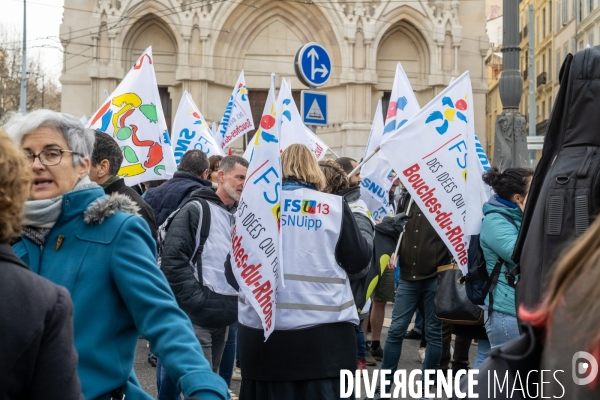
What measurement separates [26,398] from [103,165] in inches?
101

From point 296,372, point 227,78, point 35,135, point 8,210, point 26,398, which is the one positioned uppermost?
point 227,78

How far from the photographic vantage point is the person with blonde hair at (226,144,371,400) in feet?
15.0

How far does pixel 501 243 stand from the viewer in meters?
5.39

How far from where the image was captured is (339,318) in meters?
4.66

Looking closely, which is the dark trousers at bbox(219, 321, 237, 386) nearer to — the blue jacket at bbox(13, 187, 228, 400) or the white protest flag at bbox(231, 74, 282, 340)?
the white protest flag at bbox(231, 74, 282, 340)

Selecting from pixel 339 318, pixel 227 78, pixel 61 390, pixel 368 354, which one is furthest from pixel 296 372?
pixel 227 78

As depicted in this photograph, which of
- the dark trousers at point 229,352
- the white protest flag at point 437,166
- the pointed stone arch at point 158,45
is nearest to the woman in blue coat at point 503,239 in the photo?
the white protest flag at point 437,166

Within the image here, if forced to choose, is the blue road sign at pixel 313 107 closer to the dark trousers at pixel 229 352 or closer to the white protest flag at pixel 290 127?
the white protest flag at pixel 290 127

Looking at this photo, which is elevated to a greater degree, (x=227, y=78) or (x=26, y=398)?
(x=227, y=78)

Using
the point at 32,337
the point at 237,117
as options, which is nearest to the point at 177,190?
the point at 32,337

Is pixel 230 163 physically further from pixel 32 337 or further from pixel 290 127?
pixel 32 337

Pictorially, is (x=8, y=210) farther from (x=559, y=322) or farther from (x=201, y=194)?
(x=201, y=194)

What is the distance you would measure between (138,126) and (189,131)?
293 cm

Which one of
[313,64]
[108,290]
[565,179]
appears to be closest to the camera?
[108,290]
